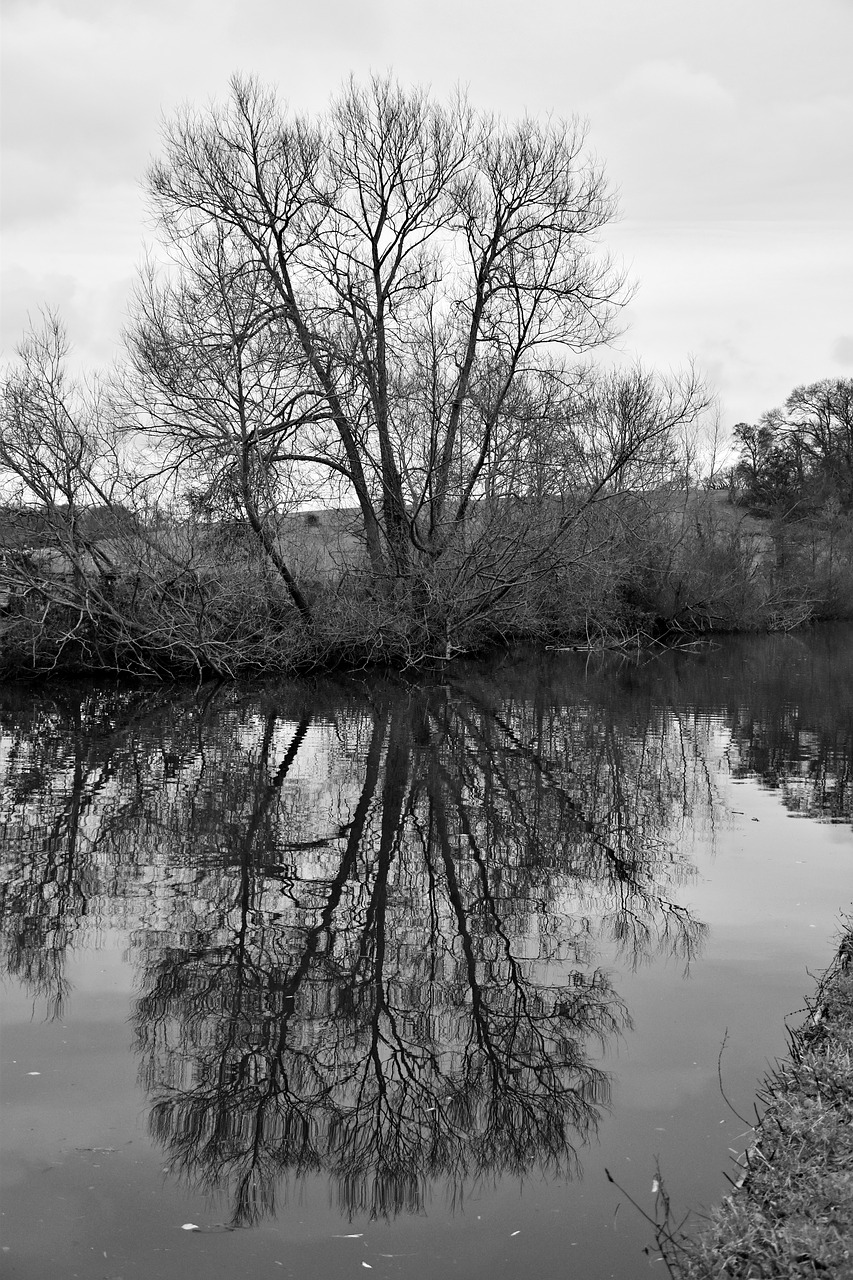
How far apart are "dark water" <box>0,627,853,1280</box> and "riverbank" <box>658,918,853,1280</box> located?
188mm

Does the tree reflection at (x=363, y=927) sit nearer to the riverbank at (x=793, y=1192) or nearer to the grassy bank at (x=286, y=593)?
the riverbank at (x=793, y=1192)

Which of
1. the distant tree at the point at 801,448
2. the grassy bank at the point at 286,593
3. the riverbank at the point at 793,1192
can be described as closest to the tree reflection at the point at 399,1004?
the riverbank at the point at 793,1192

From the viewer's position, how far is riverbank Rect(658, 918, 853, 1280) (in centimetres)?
325

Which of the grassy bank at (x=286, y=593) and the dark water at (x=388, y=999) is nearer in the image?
the dark water at (x=388, y=999)

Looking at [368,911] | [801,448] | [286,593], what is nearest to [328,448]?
[286,593]

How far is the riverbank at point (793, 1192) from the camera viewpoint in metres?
3.25

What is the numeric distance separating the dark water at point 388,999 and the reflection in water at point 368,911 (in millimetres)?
24

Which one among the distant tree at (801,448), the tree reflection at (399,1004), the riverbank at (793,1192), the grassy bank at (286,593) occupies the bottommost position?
the tree reflection at (399,1004)

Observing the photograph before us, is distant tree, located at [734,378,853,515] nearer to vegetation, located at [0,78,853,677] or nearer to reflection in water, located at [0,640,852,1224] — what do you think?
vegetation, located at [0,78,853,677]

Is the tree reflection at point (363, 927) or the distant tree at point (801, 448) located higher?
the distant tree at point (801, 448)

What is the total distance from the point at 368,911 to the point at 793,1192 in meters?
3.76

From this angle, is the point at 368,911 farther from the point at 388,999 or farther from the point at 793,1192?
the point at 793,1192

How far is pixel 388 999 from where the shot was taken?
5.59m

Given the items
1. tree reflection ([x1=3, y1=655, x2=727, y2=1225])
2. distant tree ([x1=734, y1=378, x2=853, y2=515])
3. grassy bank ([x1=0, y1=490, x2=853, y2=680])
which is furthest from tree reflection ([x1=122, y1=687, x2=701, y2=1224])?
distant tree ([x1=734, y1=378, x2=853, y2=515])
